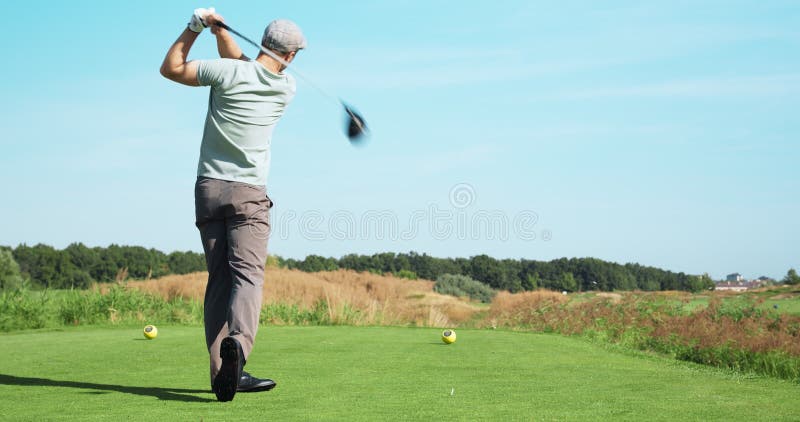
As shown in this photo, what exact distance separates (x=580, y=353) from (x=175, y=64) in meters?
4.85

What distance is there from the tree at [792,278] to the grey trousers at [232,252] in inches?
902

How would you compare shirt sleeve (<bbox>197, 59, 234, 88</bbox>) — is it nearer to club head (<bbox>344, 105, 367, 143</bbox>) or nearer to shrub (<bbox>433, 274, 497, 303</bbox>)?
club head (<bbox>344, 105, 367, 143</bbox>)

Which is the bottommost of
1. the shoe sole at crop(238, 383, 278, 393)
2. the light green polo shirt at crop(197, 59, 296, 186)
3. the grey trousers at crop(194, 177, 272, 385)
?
the shoe sole at crop(238, 383, 278, 393)

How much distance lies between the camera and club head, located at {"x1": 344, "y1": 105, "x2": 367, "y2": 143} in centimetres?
521

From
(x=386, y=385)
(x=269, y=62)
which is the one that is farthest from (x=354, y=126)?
(x=386, y=385)

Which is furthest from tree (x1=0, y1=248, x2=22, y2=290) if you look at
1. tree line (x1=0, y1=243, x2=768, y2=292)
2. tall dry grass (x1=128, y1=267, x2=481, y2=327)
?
tall dry grass (x1=128, y1=267, x2=481, y2=327)

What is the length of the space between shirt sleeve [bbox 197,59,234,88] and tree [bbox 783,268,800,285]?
2316cm

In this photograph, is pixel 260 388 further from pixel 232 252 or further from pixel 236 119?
pixel 236 119

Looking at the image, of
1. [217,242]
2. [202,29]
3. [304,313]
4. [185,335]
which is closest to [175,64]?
[202,29]

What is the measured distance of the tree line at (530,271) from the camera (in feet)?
82.8

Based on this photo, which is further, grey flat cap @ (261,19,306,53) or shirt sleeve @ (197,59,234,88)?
grey flat cap @ (261,19,306,53)

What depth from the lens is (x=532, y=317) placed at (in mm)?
14695

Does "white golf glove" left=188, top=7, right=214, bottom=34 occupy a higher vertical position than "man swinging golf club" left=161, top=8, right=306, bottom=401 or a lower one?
higher

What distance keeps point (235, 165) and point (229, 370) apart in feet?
3.87
